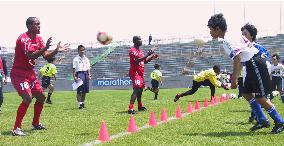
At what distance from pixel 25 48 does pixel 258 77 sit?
13.3 ft

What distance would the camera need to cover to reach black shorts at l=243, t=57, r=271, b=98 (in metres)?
7.70

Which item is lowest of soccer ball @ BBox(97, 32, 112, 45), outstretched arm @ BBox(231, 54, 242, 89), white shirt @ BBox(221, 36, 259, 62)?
outstretched arm @ BBox(231, 54, 242, 89)

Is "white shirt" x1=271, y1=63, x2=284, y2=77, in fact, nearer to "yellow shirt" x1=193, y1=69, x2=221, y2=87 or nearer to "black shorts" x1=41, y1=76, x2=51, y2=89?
"yellow shirt" x1=193, y1=69, x2=221, y2=87

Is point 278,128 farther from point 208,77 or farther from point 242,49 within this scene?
point 208,77

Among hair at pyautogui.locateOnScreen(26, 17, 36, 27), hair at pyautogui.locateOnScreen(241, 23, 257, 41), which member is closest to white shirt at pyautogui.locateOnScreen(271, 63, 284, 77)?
hair at pyautogui.locateOnScreen(241, 23, 257, 41)

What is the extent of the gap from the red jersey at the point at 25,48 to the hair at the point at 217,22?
3075 millimetres

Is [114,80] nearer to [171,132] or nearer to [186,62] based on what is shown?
[186,62]

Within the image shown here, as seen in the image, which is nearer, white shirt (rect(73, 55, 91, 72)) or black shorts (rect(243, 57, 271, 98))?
black shorts (rect(243, 57, 271, 98))

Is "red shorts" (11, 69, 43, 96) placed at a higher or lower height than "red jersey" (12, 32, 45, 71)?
lower

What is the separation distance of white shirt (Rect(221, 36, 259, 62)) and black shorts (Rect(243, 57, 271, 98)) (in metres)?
0.11

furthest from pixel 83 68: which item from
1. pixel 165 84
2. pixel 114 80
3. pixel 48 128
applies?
pixel 114 80

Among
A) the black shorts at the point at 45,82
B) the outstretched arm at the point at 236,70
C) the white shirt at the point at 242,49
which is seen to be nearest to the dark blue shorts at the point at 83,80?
the black shorts at the point at 45,82

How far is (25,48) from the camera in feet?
26.9

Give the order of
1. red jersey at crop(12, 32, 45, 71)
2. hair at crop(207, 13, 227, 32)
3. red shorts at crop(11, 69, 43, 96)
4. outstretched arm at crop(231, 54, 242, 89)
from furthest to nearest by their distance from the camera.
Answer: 1. red shorts at crop(11, 69, 43, 96)
2. red jersey at crop(12, 32, 45, 71)
3. hair at crop(207, 13, 227, 32)
4. outstretched arm at crop(231, 54, 242, 89)
